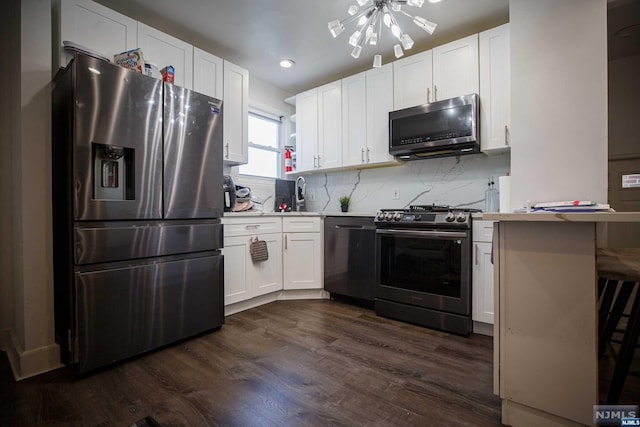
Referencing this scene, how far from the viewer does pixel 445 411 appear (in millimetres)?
1344

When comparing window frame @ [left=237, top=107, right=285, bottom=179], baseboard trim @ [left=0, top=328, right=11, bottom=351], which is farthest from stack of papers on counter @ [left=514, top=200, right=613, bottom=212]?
baseboard trim @ [left=0, top=328, right=11, bottom=351]

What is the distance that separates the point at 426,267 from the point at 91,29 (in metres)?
3.03

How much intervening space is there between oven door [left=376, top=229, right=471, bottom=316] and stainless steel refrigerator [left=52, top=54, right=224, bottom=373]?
1454mm

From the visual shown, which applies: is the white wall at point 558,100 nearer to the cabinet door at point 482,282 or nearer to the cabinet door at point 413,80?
the cabinet door at point 482,282

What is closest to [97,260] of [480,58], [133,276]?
[133,276]

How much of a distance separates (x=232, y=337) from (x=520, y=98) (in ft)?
7.77

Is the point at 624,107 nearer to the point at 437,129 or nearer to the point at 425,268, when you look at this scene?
the point at 437,129

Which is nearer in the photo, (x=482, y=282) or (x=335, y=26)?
(x=335, y=26)

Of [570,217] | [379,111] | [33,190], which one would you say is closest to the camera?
[570,217]

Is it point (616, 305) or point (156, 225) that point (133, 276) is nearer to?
point (156, 225)

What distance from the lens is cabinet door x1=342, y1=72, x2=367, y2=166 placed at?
310 centimetres

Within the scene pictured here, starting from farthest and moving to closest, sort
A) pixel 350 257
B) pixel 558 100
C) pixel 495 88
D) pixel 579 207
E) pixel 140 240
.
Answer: pixel 350 257 → pixel 495 88 → pixel 140 240 → pixel 558 100 → pixel 579 207

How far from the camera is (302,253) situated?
3064mm

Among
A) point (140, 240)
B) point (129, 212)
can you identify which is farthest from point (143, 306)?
point (129, 212)
